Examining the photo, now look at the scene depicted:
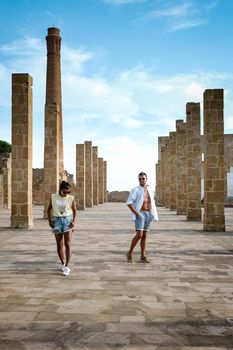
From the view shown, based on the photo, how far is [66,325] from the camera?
3.70 meters

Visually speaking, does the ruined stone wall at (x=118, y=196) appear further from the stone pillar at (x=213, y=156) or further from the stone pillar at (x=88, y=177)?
the stone pillar at (x=213, y=156)

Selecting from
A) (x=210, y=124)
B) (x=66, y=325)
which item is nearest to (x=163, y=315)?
(x=66, y=325)

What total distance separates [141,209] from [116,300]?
2.60 meters

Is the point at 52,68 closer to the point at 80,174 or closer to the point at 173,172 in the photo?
the point at 80,174

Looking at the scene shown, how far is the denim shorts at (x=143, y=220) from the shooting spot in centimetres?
687

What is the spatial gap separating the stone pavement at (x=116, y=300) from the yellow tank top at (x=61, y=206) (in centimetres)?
87

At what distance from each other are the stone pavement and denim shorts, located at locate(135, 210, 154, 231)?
1.94 feet

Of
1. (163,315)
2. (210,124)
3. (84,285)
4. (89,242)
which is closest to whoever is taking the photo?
(163,315)

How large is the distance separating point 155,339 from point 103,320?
0.64m

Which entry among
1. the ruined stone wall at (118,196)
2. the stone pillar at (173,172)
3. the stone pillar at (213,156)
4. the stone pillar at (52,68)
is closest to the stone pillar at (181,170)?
the stone pillar at (173,172)

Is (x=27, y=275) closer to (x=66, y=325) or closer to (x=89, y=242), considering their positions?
(x=66, y=325)

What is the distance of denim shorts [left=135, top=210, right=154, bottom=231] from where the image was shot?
687cm

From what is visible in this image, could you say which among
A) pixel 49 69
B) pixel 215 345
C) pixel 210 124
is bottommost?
pixel 215 345

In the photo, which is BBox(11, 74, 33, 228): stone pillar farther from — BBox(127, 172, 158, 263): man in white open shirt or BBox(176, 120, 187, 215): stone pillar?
BBox(176, 120, 187, 215): stone pillar
